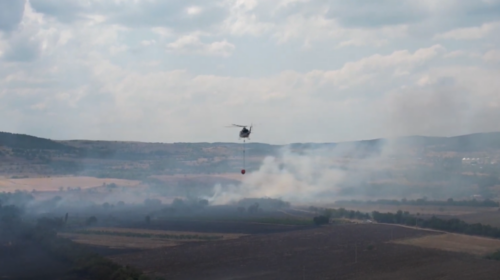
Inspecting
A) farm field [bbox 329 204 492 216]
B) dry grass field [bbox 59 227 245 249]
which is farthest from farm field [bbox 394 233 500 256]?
farm field [bbox 329 204 492 216]

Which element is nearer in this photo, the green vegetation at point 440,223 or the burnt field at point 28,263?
the burnt field at point 28,263

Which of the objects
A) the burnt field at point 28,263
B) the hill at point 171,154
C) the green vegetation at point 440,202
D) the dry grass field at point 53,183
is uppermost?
the hill at point 171,154

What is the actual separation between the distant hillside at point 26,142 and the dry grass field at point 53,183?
33924 mm

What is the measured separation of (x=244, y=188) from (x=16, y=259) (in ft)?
247

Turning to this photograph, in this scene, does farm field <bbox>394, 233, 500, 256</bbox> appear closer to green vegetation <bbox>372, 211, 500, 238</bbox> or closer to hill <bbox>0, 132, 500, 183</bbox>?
green vegetation <bbox>372, 211, 500, 238</bbox>

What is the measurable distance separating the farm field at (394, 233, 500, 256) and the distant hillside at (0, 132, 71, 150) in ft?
393

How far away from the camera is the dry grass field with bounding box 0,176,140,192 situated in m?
118

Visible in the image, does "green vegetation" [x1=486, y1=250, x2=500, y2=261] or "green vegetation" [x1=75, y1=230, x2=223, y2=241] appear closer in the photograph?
"green vegetation" [x1=486, y1=250, x2=500, y2=261]

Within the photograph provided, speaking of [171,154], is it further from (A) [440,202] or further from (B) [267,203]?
(A) [440,202]

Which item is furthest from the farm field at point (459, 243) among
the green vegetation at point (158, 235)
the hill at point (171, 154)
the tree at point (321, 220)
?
the hill at point (171, 154)

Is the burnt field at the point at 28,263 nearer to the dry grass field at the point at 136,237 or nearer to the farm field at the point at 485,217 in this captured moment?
the dry grass field at the point at 136,237

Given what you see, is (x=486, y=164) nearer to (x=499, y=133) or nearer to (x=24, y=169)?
(x=499, y=133)

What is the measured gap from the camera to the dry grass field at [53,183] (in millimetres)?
117500

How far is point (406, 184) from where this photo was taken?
122m
